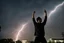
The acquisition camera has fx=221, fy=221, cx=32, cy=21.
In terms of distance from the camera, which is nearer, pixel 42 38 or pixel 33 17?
pixel 42 38

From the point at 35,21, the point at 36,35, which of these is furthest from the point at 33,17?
the point at 36,35

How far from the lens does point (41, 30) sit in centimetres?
947

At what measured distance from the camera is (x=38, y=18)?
31.6 ft

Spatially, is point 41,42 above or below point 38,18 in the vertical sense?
below

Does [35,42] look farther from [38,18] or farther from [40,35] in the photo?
[38,18]

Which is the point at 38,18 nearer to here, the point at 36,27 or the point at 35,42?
the point at 36,27

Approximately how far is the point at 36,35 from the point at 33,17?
92 centimetres

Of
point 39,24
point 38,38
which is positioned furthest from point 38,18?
point 38,38

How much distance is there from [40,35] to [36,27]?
1.33 ft

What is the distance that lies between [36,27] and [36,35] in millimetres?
348

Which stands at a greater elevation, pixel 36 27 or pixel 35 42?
pixel 36 27

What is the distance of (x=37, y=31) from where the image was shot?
31.2ft

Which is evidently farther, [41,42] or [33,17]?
[33,17]

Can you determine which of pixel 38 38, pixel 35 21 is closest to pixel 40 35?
pixel 38 38
